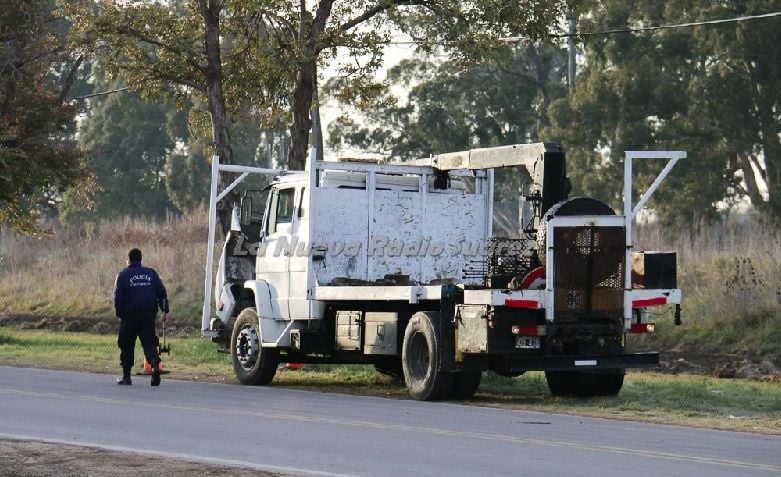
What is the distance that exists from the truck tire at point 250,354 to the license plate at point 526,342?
16.1 ft

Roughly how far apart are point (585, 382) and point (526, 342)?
194 cm

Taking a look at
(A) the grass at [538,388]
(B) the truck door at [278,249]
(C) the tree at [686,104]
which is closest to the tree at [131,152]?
(C) the tree at [686,104]

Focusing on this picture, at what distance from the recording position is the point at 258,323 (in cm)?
2122

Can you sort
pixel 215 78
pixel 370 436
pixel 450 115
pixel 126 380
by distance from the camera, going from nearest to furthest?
pixel 370 436, pixel 126 380, pixel 215 78, pixel 450 115

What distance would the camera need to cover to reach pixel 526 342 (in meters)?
17.6

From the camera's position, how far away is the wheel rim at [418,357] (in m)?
18.8

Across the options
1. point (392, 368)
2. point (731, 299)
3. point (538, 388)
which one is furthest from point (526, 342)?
point (731, 299)

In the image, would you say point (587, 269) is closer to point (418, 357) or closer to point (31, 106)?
point (418, 357)

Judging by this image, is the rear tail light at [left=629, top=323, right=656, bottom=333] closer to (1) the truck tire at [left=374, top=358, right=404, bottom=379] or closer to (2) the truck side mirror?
(1) the truck tire at [left=374, top=358, right=404, bottom=379]

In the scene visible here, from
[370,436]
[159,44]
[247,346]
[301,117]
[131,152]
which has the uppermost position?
[131,152]

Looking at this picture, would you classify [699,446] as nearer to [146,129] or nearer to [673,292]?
[673,292]

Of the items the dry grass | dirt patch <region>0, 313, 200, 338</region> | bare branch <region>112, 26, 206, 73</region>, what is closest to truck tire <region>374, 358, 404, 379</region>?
bare branch <region>112, 26, 206, 73</region>

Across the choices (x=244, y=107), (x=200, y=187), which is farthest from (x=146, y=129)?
(x=244, y=107)

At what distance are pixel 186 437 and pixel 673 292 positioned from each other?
7236mm
